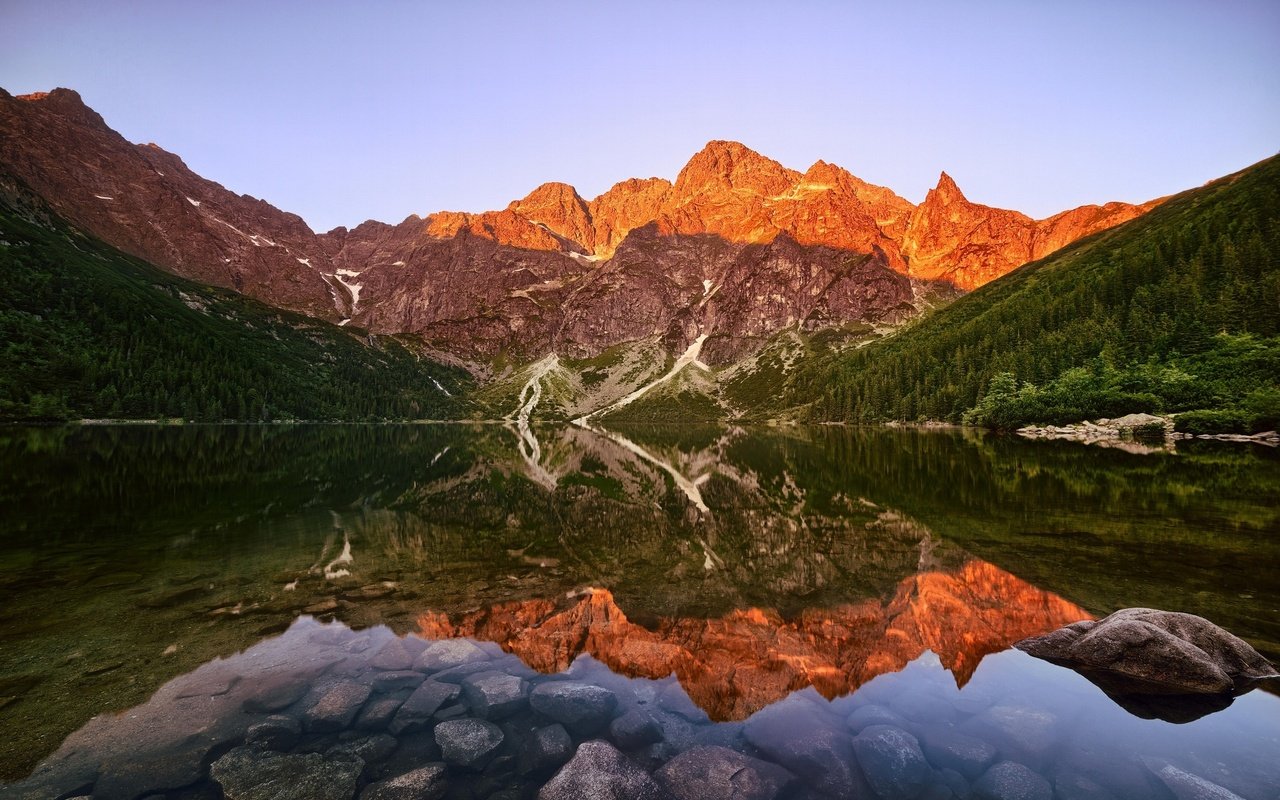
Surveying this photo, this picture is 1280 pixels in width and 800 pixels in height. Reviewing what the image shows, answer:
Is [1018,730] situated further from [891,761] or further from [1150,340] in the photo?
[1150,340]

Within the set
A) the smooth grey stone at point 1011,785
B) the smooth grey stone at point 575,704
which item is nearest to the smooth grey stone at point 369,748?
the smooth grey stone at point 575,704

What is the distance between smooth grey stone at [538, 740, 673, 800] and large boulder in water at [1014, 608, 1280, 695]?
35.1 feet

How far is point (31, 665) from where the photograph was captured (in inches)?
505

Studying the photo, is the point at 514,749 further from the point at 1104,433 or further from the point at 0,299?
the point at 0,299

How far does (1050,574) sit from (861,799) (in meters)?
16.1

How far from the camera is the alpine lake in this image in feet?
30.2

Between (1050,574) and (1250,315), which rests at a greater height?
(1250,315)

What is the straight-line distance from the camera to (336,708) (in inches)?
448

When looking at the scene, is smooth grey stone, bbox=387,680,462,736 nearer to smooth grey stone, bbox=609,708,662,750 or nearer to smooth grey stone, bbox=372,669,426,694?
smooth grey stone, bbox=372,669,426,694

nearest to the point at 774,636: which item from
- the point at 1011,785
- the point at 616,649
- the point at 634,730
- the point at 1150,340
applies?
the point at 616,649

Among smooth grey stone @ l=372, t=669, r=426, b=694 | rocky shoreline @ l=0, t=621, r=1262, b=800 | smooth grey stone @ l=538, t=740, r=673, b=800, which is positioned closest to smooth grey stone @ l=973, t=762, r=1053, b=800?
rocky shoreline @ l=0, t=621, r=1262, b=800

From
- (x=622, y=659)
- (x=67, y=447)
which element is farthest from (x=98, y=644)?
(x=67, y=447)

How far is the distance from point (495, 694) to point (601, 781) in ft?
13.5

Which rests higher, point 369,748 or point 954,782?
point 369,748
